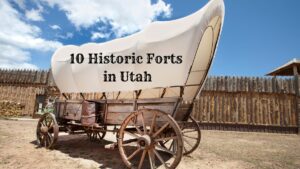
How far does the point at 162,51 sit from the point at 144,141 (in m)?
1.90

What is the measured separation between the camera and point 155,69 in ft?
16.4

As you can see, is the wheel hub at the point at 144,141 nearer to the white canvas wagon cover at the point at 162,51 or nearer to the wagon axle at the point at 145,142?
the wagon axle at the point at 145,142

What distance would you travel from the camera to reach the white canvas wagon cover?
14.9 ft

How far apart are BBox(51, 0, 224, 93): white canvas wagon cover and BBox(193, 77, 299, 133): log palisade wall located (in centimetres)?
934

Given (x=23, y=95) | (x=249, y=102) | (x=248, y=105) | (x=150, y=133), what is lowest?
(x=150, y=133)

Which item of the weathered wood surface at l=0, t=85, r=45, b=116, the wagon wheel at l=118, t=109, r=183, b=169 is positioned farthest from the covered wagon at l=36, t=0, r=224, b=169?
the weathered wood surface at l=0, t=85, r=45, b=116

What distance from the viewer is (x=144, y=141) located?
4832mm

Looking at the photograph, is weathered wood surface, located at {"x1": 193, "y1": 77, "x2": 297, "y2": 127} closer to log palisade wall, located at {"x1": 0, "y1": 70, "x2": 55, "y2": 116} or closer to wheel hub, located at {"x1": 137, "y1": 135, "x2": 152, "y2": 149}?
wheel hub, located at {"x1": 137, "y1": 135, "x2": 152, "y2": 149}

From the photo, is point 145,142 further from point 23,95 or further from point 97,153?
point 23,95

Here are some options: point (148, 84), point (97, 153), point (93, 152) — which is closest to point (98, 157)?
point (97, 153)

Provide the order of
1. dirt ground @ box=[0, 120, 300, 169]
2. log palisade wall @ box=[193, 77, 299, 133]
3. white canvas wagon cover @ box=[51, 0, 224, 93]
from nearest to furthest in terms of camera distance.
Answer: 1. white canvas wagon cover @ box=[51, 0, 224, 93]
2. dirt ground @ box=[0, 120, 300, 169]
3. log palisade wall @ box=[193, 77, 299, 133]

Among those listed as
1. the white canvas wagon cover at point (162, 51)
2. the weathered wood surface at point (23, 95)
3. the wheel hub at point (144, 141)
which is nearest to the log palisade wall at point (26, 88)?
the weathered wood surface at point (23, 95)

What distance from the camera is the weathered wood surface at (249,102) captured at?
14.1 meters

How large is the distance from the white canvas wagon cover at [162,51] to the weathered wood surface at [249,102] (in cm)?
934
